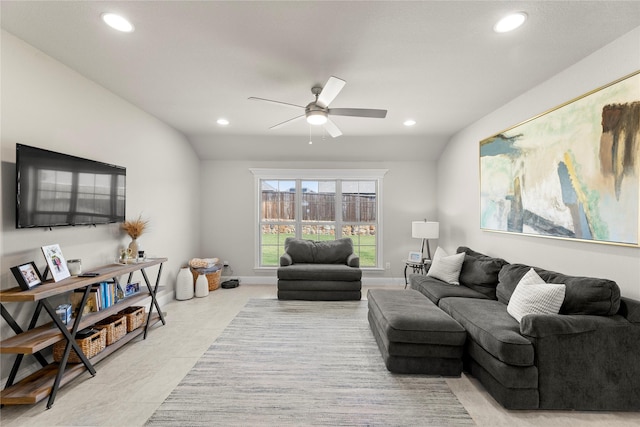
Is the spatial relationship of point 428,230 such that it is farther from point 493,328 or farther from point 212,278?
point 212,278

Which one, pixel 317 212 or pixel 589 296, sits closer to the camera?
pixel 589 296

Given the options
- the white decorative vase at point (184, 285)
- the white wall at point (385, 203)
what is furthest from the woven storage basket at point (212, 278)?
the white wall at point (385, 203)

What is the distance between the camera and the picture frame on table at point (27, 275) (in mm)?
2125

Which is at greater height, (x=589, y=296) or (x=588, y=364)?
(x=589, y=296)

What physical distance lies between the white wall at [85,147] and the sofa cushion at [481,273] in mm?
4306

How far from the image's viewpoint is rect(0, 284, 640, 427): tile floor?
6.59ft

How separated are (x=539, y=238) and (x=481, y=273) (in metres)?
0.71

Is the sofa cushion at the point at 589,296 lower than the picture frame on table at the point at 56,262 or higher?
lower

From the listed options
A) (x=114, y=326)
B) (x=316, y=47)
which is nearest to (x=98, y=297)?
(x=114, y=326)

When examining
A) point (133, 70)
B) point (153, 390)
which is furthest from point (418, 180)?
point (153, 390)

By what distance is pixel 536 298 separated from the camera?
2.40m

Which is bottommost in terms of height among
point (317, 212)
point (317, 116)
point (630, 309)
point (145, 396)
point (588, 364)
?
point (145, 396)

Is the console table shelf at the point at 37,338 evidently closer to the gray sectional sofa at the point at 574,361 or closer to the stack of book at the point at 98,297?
the stack of book at the point at 98,297

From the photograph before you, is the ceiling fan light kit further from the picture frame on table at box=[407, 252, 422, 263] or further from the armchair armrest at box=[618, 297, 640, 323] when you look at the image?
the picture frame on table at box=[407, 252, 422, 263]
